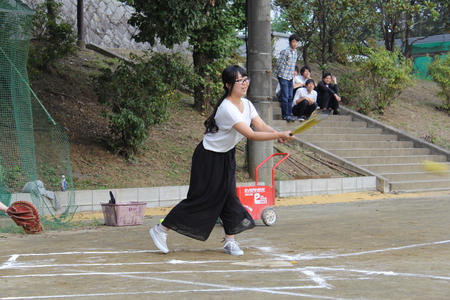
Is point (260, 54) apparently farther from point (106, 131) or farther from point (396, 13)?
point (396, 13)

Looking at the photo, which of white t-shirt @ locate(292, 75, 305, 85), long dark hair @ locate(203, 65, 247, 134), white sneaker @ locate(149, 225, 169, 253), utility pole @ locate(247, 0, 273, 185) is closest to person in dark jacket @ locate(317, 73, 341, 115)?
white t-shirt @ locate(292, 75, 305, 85)

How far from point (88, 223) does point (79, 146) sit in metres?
3.75

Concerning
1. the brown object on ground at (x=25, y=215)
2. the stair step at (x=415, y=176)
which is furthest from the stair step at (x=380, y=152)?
the brown object on ground at (x=25, y=215)

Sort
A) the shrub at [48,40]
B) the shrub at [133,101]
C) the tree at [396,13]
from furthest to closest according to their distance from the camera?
the tree at [396,13] < the shrub at [48,40] < the shrub at [133,101]

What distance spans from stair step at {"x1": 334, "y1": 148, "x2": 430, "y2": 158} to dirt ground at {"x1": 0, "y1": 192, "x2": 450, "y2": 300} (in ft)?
19.8

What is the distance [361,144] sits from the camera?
51.3 ft

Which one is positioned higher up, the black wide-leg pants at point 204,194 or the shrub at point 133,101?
the shrub at point 133,101

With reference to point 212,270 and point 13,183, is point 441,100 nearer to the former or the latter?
point 13,183

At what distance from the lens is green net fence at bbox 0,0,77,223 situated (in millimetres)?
9086

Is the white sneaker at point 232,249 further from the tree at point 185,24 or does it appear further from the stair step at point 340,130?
the stair step at point 340,130

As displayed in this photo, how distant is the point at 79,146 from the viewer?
12445 mm

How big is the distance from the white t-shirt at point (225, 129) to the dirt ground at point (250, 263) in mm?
1168

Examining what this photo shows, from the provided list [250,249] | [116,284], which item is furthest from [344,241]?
[116,284]

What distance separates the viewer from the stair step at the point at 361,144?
1527cm
